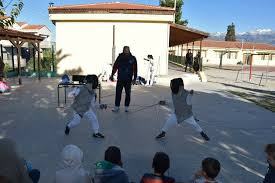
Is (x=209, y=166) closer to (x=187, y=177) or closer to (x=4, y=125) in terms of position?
(x=187, y=177)

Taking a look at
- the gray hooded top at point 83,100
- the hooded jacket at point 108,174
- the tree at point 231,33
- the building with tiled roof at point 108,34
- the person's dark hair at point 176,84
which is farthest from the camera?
the tree at point 231,33

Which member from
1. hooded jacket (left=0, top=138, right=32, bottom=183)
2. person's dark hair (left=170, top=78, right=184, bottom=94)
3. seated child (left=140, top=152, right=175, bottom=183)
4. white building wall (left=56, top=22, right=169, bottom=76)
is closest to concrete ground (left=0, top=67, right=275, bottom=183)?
person's dark hair (left=170, top=78, right=184, bottom=94)

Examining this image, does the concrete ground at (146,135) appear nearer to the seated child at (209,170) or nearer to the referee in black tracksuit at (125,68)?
the referee in black tracksuit at (125,68)

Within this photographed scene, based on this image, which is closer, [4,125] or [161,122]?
[4,125]

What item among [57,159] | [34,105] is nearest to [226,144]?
[57,159]

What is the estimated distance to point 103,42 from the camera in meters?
19.8

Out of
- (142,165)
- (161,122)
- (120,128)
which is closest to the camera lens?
(142,165)

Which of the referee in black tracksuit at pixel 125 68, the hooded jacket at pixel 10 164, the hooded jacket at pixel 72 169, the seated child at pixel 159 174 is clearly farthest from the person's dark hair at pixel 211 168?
the referee in black tracksuit at pixel 125 68

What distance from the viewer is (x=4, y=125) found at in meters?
7.77

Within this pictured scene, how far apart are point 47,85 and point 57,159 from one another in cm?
980

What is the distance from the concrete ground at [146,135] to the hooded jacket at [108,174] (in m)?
1.35

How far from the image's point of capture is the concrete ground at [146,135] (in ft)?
18.0

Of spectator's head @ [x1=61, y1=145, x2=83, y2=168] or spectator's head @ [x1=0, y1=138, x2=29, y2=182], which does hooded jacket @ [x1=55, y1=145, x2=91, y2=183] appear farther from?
spectator's head @ [x1=0, y1=138, x2=29, y2=182]

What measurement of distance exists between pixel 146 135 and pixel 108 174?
3.66 metres
